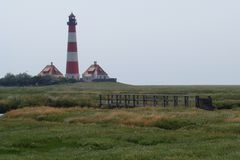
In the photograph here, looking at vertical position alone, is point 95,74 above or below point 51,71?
below

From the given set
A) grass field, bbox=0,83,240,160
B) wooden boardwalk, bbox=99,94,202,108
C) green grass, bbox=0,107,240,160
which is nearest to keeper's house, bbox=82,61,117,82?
wooden boardwalk, bbox=99,94,202,108

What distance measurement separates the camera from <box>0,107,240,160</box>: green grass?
22.2m

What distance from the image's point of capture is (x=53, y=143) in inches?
1133

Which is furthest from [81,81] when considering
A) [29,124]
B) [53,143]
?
[53,143]

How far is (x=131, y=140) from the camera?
29.0 meters

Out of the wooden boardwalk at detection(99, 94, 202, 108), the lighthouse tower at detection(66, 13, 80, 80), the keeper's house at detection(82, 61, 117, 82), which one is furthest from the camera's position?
the keeper's house at detection(82, 61, 117, 82)

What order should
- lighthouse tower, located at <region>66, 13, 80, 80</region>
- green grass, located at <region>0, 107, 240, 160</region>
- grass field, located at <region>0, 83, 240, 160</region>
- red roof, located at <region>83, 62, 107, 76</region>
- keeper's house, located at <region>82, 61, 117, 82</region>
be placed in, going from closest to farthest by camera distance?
green grass, located at <region>0, 107, 240, 160</region> → grass field, located at <region>0, 83, 240, 160</region> → lighthouse tower, located at <region>66, 13, 80, 80</region> → keeper's house, located at <region>82, 61, 117, 82</region> → red roof, located at <region>83, 62, 107, 76</region>

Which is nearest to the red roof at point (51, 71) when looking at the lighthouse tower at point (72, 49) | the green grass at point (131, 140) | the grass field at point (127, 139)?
the lighthouse tower at point (72, 49)

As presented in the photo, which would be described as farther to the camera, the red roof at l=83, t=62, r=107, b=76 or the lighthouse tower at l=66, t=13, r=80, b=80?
the red roof at l=83, t=62, r=107, b=76

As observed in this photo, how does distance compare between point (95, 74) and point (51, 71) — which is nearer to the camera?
point (95, 74)

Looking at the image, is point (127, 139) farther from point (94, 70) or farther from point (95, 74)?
point (94, 70)

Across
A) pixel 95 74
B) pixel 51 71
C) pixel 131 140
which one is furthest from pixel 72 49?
pixel 131 140

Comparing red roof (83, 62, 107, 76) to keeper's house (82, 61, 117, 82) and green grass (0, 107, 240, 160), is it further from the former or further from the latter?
green grass (0, 107, 240, 160)

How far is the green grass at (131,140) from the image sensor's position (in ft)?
72.8
